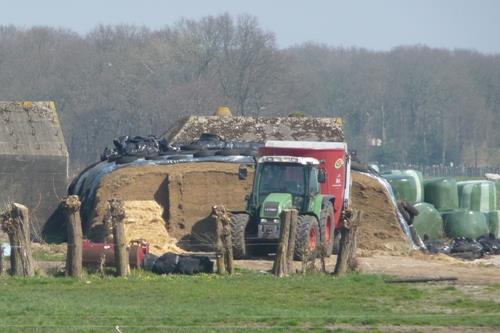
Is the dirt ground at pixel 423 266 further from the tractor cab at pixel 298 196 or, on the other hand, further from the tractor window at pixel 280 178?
the tractor window at pixel 280 178

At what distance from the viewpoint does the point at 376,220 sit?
113 feet

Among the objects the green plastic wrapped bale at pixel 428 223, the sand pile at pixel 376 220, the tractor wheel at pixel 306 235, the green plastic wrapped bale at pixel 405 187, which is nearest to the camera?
the tractor wheel at pixel 306 235

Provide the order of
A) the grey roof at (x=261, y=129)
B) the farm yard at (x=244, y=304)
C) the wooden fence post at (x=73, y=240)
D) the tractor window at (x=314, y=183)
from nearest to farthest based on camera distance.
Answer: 1. the farm yard at (x=244, y=304)
2. the wooden fence post at (x=73, y=240)
3. the tractor window at (x=314, y=183)
4. the grey roof at (x=261, y=129)

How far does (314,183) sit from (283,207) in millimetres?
1236

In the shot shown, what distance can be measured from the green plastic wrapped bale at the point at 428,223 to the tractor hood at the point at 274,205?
9.07 metres

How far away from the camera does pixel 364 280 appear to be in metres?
25.5

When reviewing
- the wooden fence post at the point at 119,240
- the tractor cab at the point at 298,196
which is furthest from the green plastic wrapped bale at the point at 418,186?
the wooden fence post at the point at 119,240

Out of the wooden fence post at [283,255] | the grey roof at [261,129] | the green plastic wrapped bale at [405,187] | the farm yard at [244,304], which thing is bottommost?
the farm yard at [244,304]

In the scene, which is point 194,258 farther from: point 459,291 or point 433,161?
point 433,161

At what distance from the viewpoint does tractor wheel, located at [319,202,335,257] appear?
30.7 m

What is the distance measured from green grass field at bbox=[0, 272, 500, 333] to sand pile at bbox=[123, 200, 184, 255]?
6.72 m

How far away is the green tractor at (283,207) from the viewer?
30.1m

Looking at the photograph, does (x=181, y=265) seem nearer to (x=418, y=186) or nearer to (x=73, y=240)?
(x=73, y=240)

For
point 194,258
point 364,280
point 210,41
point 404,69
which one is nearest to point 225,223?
point 194,258
